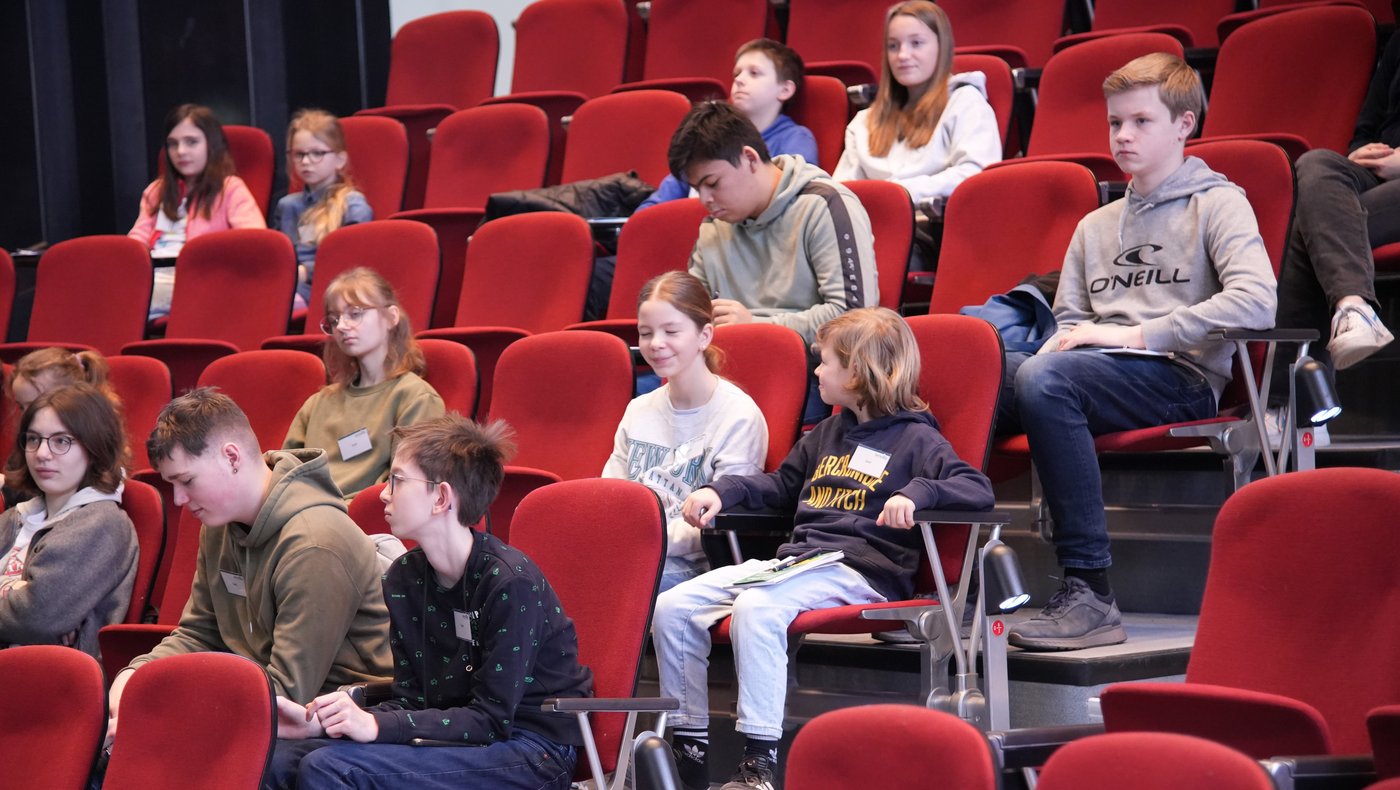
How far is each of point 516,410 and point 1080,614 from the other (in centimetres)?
144

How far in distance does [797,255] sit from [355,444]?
115 centimetres

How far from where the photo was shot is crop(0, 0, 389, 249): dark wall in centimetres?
Result: 626

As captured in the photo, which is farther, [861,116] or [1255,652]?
[861,116]

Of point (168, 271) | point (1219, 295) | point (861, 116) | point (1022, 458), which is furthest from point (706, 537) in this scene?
point (168, 271)

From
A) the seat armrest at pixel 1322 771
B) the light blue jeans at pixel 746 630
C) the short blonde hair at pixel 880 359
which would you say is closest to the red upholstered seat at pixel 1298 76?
the short blonde hair at pixel 880 359

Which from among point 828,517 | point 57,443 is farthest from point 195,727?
point 57,443

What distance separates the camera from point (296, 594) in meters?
2.45

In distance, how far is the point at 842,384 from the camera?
2.88m

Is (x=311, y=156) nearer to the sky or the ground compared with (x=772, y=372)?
nearer to the sky

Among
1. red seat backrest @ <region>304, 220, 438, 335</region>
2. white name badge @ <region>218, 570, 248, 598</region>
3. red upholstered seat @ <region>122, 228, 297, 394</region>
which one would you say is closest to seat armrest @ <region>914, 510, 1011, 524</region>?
white name badge @ <region>218, 570, 248, 598</region>

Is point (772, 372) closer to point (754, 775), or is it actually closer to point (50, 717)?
point (754, 775)

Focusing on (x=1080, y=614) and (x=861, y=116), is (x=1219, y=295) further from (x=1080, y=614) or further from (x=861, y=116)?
(x=861, y=116)

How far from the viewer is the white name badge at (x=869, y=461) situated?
9.12ft

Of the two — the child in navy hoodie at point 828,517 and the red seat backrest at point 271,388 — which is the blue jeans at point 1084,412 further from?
the red seat backrest at point 271,388
